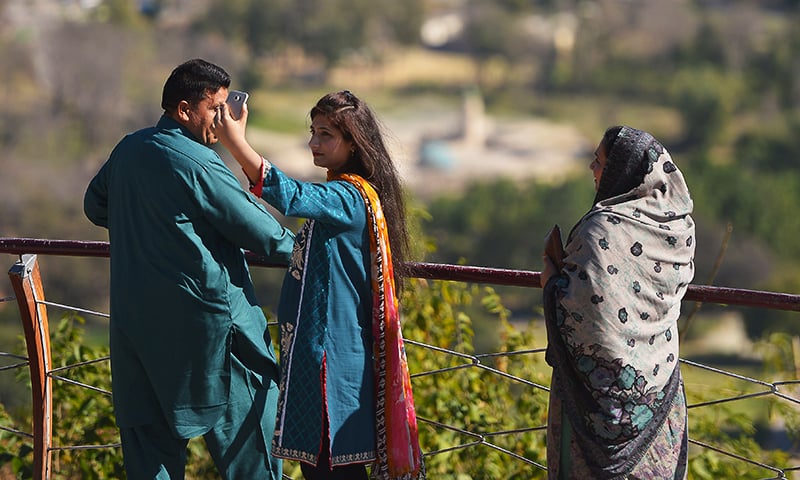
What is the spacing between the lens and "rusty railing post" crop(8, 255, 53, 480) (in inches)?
89.5

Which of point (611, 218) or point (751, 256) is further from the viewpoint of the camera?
point (751, 256)

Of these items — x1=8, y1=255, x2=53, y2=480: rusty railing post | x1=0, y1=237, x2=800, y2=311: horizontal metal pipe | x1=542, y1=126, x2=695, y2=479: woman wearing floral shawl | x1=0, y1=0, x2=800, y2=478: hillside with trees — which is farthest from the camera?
x1=0, y1=0, x2=800, y2=478: hillside with trees

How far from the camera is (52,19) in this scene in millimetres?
53656

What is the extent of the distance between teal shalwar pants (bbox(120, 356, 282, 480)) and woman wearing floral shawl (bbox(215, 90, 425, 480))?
0.24 feet

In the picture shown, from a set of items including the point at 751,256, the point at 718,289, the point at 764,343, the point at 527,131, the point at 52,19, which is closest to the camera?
the point at 718,289

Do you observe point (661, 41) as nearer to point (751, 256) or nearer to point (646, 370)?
point (751, 256)

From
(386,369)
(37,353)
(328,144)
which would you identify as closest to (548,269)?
(386,369)

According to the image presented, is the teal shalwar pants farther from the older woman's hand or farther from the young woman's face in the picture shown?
the older woman's hand

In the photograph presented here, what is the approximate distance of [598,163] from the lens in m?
1.88

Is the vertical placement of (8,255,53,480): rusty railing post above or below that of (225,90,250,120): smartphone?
below

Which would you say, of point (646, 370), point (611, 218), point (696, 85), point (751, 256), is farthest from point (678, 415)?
point (696, 85)

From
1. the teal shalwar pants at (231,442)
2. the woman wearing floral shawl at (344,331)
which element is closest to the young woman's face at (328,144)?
the woman wearing floral shawl at (344,331)

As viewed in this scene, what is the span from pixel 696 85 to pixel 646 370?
6115cm

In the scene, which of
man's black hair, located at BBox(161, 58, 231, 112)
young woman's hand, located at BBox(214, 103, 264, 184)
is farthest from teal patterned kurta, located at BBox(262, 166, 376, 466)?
man's black hair, located at BBox(161, 58, 231, 112)
